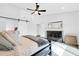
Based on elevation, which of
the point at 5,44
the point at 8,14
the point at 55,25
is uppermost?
the point at 8,14

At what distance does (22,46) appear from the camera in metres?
1.57

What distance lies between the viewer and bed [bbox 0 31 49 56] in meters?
1.49

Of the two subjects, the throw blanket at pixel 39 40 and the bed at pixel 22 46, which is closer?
the bed at pixel 22 46

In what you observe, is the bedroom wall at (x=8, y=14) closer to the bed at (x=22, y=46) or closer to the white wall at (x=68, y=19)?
the bed at (x=22, y=46)

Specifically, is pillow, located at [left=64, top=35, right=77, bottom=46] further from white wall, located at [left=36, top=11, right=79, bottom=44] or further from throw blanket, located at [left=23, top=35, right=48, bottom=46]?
throw blanket, located at [left=23, top=35, right=48, bottom=46]

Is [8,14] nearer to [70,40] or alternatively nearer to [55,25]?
[55,25]

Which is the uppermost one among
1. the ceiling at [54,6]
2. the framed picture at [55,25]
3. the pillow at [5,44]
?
the ceiling at [54,6]

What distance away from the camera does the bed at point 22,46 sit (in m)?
1.49

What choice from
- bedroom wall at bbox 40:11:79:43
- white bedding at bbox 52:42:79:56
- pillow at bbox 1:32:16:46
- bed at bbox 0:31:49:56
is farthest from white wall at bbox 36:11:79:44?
pillow at bbox 1:32:16:46

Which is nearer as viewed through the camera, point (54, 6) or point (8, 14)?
point (8, 14)

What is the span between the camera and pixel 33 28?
1.61m

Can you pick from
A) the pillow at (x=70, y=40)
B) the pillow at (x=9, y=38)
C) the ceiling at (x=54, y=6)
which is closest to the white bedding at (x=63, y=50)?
the pillow at (x=70, y=40)

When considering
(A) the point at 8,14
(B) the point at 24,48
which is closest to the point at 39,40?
(B) the point at 24,48

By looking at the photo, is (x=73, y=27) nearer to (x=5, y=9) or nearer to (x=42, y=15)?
(x=42, y=15)
